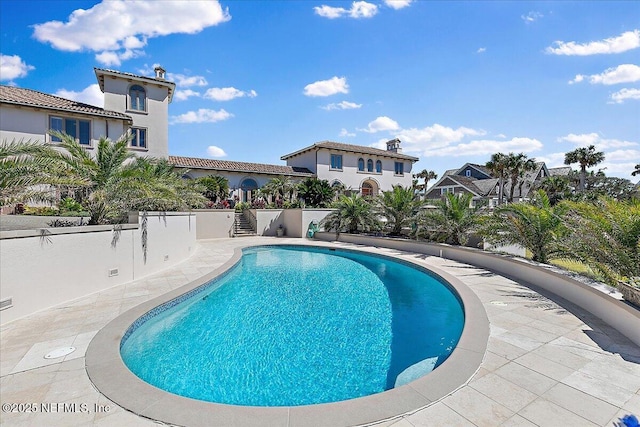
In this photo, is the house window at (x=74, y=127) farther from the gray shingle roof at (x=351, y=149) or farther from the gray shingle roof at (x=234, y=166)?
the gray shingle roof at (x=351, y=149)

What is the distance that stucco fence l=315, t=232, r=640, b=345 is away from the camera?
5266 millimetres

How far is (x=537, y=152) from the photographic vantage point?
114ft

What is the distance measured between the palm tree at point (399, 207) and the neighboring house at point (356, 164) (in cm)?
1343

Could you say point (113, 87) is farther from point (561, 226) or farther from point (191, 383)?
point (561, 226)

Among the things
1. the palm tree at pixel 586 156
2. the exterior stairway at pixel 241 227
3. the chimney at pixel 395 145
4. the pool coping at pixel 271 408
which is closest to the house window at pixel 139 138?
the exterior stairway at pixel 241 227

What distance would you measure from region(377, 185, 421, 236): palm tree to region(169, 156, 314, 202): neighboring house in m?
13.2

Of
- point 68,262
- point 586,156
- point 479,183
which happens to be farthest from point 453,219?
point 586,156

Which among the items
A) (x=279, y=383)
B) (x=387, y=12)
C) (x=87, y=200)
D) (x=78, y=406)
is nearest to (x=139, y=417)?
(x=78, y=406)

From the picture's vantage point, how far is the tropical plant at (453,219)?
13.9m

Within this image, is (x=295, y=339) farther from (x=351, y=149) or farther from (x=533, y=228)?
(x=351, y=149)

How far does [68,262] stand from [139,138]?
64.4ft

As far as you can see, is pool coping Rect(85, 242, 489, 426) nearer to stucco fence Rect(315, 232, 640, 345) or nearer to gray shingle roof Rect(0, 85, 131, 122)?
stucco fence Rect(315, 232, 640, 345)

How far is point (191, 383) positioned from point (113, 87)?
2546 centimetres

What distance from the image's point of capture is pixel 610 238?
6863 mm
